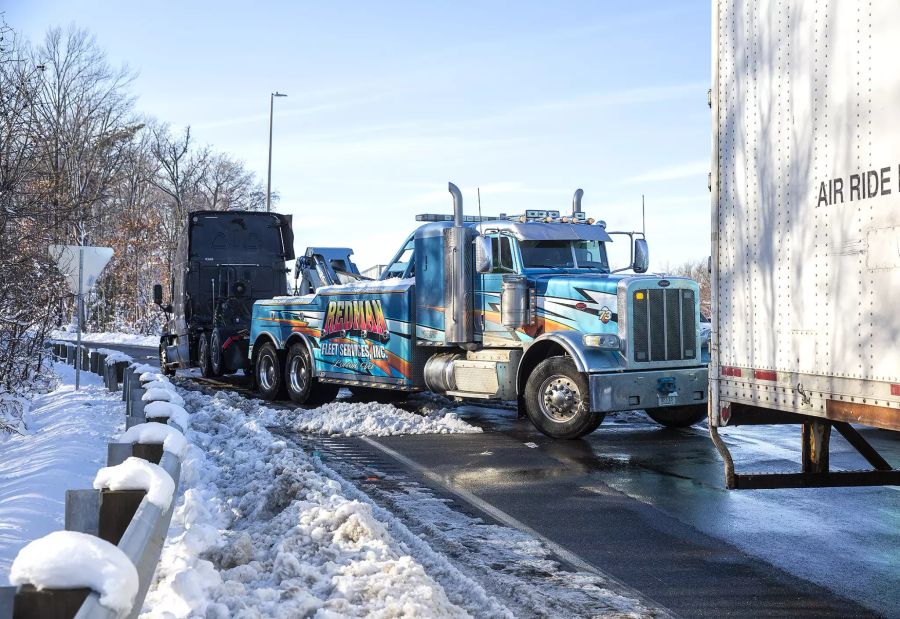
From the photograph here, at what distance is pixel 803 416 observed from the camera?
250 inches

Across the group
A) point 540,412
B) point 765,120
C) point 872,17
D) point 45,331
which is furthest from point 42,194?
point 872,17

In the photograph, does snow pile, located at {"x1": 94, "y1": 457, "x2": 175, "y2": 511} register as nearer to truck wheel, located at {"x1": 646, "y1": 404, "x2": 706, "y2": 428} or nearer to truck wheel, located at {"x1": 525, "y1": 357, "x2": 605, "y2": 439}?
truck wheel, located at {"x1": 525, "y1": 357, "x2": 605, "y2": 439}

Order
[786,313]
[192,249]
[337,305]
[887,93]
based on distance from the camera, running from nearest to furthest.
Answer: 1. [887,93]
2. [786,313]
3. [337,305]
4. [192,249]

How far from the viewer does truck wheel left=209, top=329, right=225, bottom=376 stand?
835 inches

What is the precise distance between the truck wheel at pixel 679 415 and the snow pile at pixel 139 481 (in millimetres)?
9948

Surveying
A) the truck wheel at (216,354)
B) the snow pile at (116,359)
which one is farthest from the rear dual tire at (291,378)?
the snow pile at (116,359)

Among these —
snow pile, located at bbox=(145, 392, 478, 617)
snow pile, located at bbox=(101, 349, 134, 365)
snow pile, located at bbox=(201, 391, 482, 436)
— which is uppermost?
snow pile, located at bbox=(101, 349, 134, 365)

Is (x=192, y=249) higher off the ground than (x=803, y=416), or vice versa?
(x=192, y=249)

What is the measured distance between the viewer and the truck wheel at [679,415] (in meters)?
13.2

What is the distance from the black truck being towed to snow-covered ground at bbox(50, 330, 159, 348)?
65.9 feet

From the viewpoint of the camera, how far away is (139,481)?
4.04m

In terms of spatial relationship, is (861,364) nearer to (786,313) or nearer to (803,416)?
(786,313)

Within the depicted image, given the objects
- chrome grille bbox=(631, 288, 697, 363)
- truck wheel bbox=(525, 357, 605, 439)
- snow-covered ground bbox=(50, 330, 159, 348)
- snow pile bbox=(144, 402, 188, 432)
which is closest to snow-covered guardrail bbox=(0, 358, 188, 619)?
snow pile bbox=(144, 402, 188, 432)

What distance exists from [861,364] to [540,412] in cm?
698
